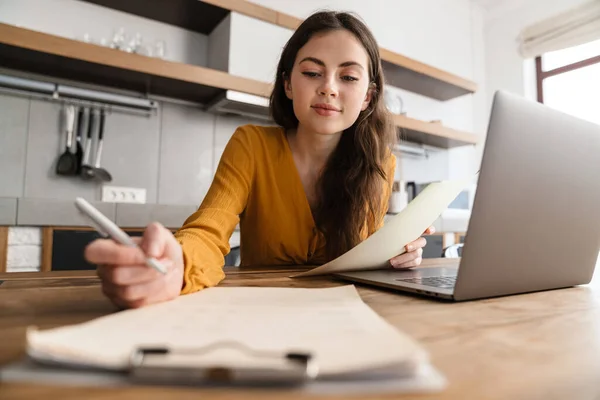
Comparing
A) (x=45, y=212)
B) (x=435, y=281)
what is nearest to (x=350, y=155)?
(x=435, y=281)

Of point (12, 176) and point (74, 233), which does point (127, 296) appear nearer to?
point (74, 233)

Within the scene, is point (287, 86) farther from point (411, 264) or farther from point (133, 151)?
point (133, 151)

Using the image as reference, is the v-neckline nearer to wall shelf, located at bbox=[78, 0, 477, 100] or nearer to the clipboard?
the clipboard

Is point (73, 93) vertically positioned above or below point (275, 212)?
above

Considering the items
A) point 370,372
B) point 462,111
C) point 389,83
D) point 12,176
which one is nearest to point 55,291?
point 370,372

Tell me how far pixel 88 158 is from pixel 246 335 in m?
2.09

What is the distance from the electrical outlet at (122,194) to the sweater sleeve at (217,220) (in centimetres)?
129

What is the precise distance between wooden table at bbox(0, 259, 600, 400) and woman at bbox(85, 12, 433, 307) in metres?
0.39

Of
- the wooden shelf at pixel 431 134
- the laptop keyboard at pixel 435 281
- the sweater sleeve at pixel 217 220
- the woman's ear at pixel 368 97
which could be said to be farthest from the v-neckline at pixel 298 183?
the wooden shelf at pixel 431 134

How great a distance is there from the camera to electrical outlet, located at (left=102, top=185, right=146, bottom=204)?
6.89 feet

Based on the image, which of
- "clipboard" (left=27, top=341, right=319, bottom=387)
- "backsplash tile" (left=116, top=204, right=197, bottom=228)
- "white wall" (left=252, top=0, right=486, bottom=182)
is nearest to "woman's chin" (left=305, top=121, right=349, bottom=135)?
"clipboard" (left=27, top=341, right=319, bottom=387)

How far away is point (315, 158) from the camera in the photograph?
1206mm

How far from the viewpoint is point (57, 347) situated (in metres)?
0.22

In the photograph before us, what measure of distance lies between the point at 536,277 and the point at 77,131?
2.11 metres
